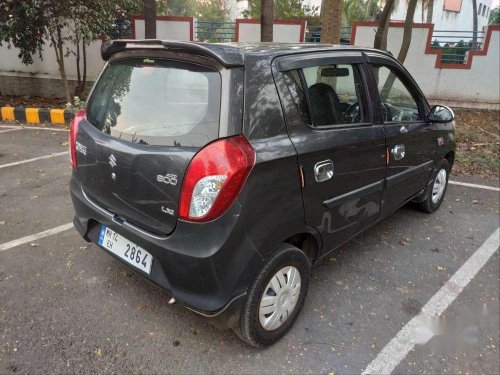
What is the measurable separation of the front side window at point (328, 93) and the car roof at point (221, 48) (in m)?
0.14

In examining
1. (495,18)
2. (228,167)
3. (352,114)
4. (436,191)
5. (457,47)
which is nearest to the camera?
(228,167)

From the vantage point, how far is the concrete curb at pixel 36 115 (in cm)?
772

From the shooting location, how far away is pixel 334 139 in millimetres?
2467

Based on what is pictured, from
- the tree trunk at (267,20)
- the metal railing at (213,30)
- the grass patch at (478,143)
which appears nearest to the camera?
the grass patch at (478,143)

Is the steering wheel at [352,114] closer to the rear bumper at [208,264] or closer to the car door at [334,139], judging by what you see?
the car door at [334,139]

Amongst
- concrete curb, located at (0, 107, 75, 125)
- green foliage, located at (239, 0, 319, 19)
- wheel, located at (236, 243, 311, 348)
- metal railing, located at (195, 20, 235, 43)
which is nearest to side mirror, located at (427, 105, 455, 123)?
wheel, located at (236, 243, 311, 348)

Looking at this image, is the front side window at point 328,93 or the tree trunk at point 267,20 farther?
the tree trunk at point 267,20

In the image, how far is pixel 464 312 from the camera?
9.26ft

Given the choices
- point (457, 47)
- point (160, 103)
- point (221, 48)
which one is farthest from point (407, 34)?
point (160, 103)

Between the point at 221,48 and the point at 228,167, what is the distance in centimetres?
65

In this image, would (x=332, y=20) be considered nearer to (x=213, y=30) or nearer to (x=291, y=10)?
(x=213, y=30)

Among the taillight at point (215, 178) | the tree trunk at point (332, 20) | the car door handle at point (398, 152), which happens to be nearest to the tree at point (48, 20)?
the tree trunk at point (332, 20)

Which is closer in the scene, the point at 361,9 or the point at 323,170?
the point at 323,170

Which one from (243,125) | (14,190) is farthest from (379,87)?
(14,190)
